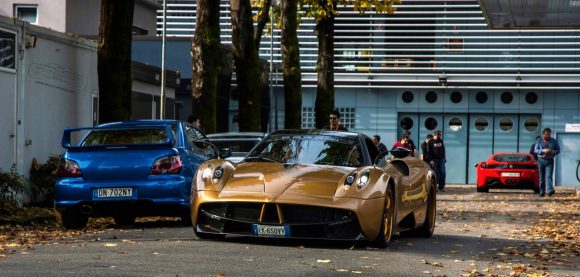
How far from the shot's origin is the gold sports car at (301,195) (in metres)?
13.2

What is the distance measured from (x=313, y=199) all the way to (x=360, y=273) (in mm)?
2335

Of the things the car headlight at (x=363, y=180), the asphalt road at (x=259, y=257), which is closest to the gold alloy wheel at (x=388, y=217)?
the asphalt road at (x=259, y=257)

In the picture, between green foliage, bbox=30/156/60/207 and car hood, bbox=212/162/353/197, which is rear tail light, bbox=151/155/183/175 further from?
green foliage, bbox=30/156/60/207

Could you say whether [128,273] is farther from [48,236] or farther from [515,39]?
[515,39]

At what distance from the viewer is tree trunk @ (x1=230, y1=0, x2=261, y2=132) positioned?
103 feet

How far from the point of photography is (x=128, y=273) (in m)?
10.2

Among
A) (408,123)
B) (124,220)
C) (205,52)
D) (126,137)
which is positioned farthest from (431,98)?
(126,137)

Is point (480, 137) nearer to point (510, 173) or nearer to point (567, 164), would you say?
point (567, 164)

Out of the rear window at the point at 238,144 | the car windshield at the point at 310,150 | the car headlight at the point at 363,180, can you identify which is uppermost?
the car windshield at the point at 310,150

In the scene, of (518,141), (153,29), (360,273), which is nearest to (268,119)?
(153,29)

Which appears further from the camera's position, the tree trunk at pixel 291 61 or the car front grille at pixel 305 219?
the tree trunk at pixel 291 61

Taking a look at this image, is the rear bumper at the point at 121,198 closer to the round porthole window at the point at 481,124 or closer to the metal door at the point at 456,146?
the metal door at the point at 456,146

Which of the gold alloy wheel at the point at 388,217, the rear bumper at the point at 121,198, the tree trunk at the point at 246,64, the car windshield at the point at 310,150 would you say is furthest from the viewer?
the tree trunk at the point at 246,64

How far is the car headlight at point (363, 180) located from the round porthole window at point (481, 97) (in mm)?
44648
